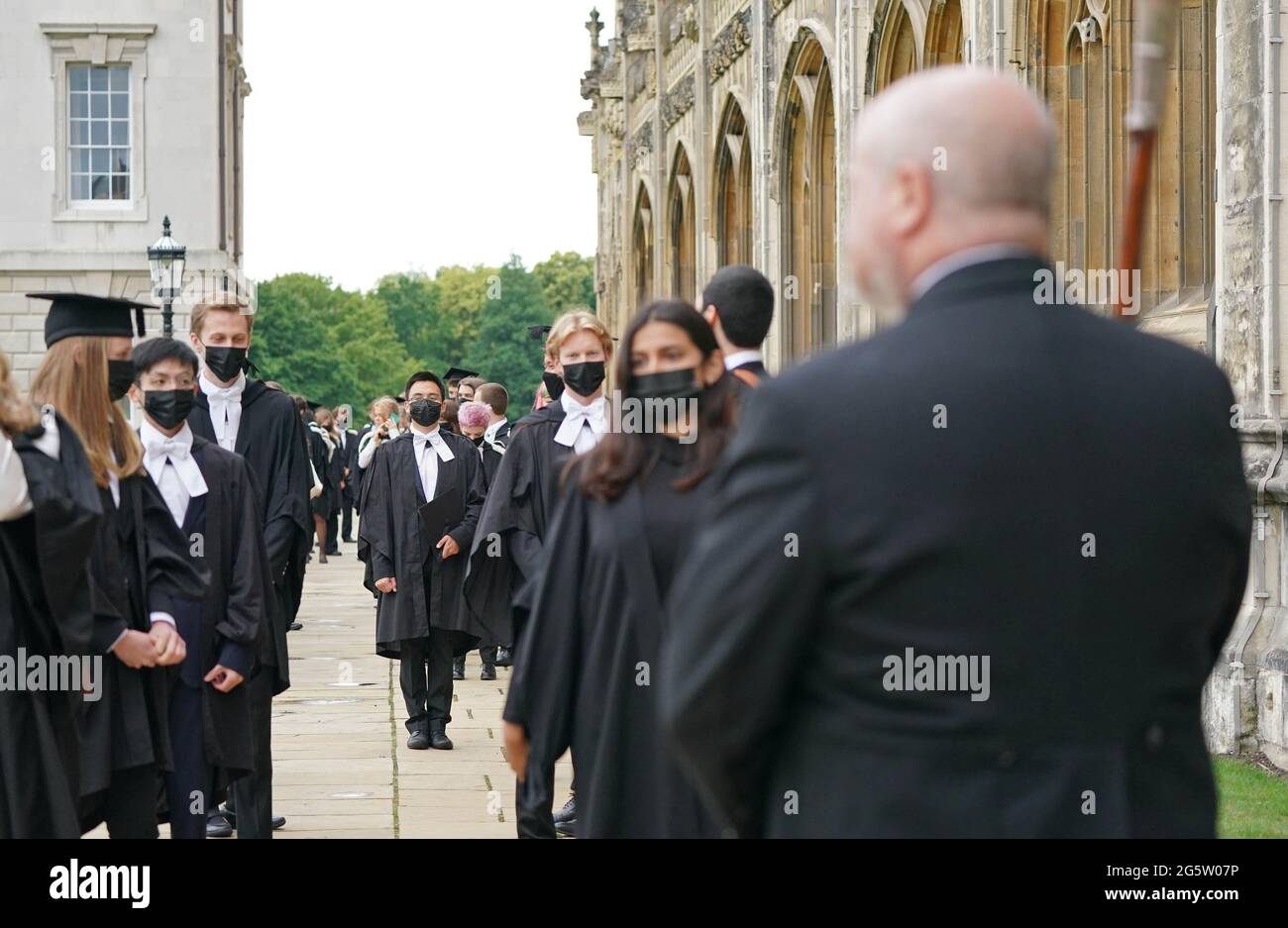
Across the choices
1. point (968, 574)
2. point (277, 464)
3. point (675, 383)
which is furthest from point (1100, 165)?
point (968, 574)

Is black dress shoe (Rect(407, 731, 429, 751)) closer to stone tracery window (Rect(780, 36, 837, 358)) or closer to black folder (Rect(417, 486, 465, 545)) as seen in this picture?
black folder (Rect(417, 486, 465, 545))

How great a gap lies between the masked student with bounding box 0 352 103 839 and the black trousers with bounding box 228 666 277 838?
1.91 m

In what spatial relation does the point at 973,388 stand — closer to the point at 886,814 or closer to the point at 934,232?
the point at 934,232

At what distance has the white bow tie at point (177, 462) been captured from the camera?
6.45 meters

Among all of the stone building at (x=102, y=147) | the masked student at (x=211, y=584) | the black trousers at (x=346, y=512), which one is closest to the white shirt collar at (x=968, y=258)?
the masked student at (x=211, y=584)

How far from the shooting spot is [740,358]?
5.76 metres

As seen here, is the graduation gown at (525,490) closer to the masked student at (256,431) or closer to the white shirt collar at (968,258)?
the masked student at (256,431)

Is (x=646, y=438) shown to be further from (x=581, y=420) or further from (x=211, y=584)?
(x=581, y=420)

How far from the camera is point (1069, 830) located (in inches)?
99.3

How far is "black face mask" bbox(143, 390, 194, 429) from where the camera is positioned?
640 cm

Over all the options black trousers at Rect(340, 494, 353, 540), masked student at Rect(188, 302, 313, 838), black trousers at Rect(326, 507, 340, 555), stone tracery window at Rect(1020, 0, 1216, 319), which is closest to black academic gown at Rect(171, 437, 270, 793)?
masked student at Rect(188, 302, 313, 838)

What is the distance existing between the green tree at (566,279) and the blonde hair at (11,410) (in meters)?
120

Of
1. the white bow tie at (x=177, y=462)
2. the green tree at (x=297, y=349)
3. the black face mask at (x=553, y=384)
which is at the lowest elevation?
the white bow tie at (x=177, y=462)
